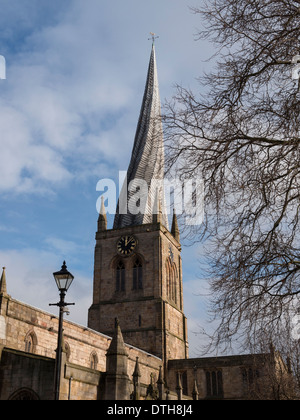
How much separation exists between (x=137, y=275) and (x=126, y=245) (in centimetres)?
352

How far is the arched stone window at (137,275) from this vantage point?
172 ft

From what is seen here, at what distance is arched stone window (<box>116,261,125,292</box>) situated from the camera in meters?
53.1

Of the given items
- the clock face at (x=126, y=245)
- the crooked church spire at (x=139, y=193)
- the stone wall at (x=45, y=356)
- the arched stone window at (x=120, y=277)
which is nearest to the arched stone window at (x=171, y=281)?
the clock face at (x=126, y=245)

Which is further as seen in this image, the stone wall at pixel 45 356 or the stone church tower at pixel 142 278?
the stone church tower at pixel 142 278

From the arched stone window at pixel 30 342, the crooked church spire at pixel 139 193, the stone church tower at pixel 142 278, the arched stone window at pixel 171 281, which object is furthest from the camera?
the crooked church spire at pixel 139 193

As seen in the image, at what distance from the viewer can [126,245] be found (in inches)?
2140

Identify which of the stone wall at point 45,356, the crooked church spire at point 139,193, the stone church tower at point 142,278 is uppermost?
the crooked church spire at point 139,193

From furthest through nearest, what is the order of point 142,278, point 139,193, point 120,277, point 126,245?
point 139,193 → point 126,245 → point 120,277 → point 142,278

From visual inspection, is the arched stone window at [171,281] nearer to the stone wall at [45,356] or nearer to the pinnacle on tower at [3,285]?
the stone wall at [45,356]

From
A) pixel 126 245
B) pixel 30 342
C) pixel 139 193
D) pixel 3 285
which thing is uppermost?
pixel 139 193

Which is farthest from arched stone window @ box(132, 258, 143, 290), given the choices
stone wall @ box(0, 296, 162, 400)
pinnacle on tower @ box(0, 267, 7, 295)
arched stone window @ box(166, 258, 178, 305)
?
pinnacle on tower @ box(0, 267, 7, 295)

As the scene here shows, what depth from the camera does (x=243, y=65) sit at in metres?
8.99

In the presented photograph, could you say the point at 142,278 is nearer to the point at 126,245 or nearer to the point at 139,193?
the point at 126,245

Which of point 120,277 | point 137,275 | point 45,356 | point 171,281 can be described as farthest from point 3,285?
point 171,281
